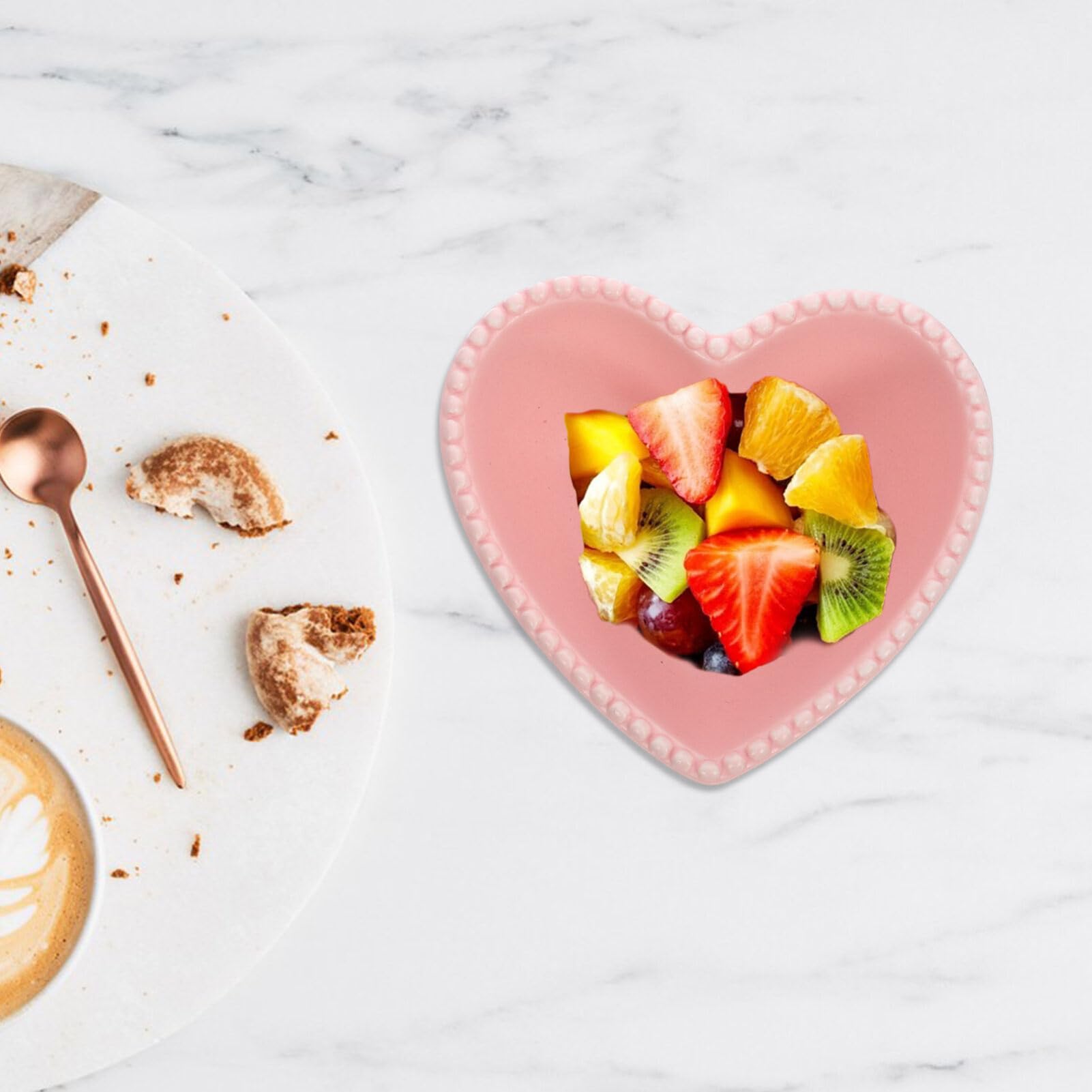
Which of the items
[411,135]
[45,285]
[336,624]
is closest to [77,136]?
[45,285]

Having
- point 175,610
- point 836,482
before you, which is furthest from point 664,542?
point 175,610

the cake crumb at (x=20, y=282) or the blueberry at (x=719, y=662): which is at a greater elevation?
the cake crumb at (x=20, y=282)

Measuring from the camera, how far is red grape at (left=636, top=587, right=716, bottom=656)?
1.10 meters

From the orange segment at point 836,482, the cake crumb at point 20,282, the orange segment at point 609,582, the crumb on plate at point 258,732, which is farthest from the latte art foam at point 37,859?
the orange segment at point 836,482

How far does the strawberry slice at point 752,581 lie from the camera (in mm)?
1054

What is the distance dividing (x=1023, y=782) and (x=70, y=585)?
3.21 ft

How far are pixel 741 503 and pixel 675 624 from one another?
13cm

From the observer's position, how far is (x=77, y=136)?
113 cm

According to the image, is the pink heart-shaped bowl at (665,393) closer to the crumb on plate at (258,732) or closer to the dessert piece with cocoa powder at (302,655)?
the dessert piece with cocoa powder at (302,655)

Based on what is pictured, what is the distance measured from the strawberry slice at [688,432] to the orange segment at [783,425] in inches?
1.2

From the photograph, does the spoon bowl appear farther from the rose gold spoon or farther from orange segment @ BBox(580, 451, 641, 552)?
orange segment @ BBox(580, 451, 641, 552)

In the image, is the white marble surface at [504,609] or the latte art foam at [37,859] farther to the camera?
the white marble surface at [504,609]

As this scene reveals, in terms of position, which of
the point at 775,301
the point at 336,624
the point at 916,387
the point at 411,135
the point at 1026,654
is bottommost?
the point at 1026,654

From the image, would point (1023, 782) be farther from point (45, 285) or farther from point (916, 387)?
point (45, 285)
